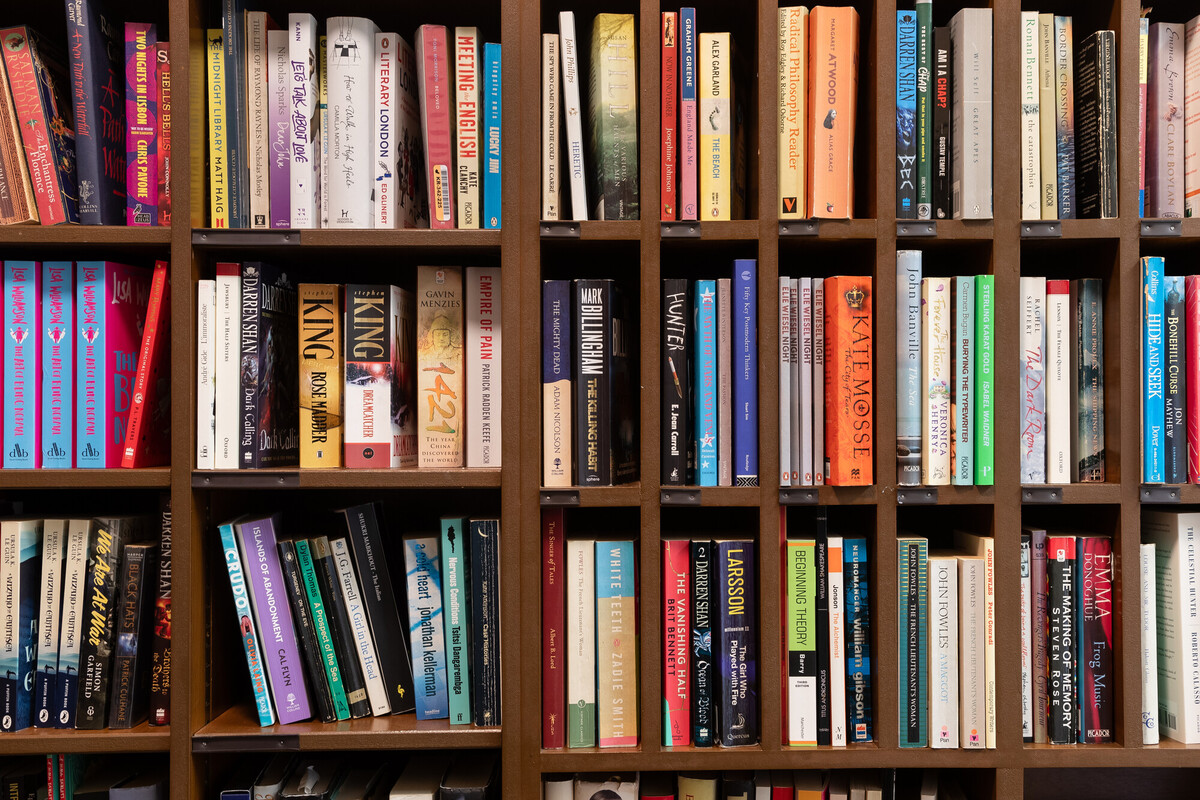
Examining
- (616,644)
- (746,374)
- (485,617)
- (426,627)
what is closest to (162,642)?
(426,627)

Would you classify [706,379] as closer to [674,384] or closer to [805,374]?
[674,384]

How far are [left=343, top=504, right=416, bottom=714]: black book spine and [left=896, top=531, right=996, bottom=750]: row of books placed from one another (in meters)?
0.88

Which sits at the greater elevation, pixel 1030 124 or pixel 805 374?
pixel 1030 124

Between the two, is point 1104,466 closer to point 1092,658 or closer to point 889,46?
point 1092,658

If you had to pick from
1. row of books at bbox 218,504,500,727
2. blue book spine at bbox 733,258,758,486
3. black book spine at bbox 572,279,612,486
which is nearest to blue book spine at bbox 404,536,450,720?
row of books at bbox 218,504,500,727

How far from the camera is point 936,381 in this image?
1163 millimetres

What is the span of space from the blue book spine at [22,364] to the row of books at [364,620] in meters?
0.36

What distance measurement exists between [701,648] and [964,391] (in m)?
0.63

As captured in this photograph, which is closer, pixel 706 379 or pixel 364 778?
pixel 706 379

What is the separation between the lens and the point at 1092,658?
3.88 feet

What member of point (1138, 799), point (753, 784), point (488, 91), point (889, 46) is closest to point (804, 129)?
point (889, 46)

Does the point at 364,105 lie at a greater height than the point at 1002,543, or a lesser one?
greater

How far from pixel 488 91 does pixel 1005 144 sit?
89cm

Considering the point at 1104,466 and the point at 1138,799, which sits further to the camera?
the point at 1138,799
